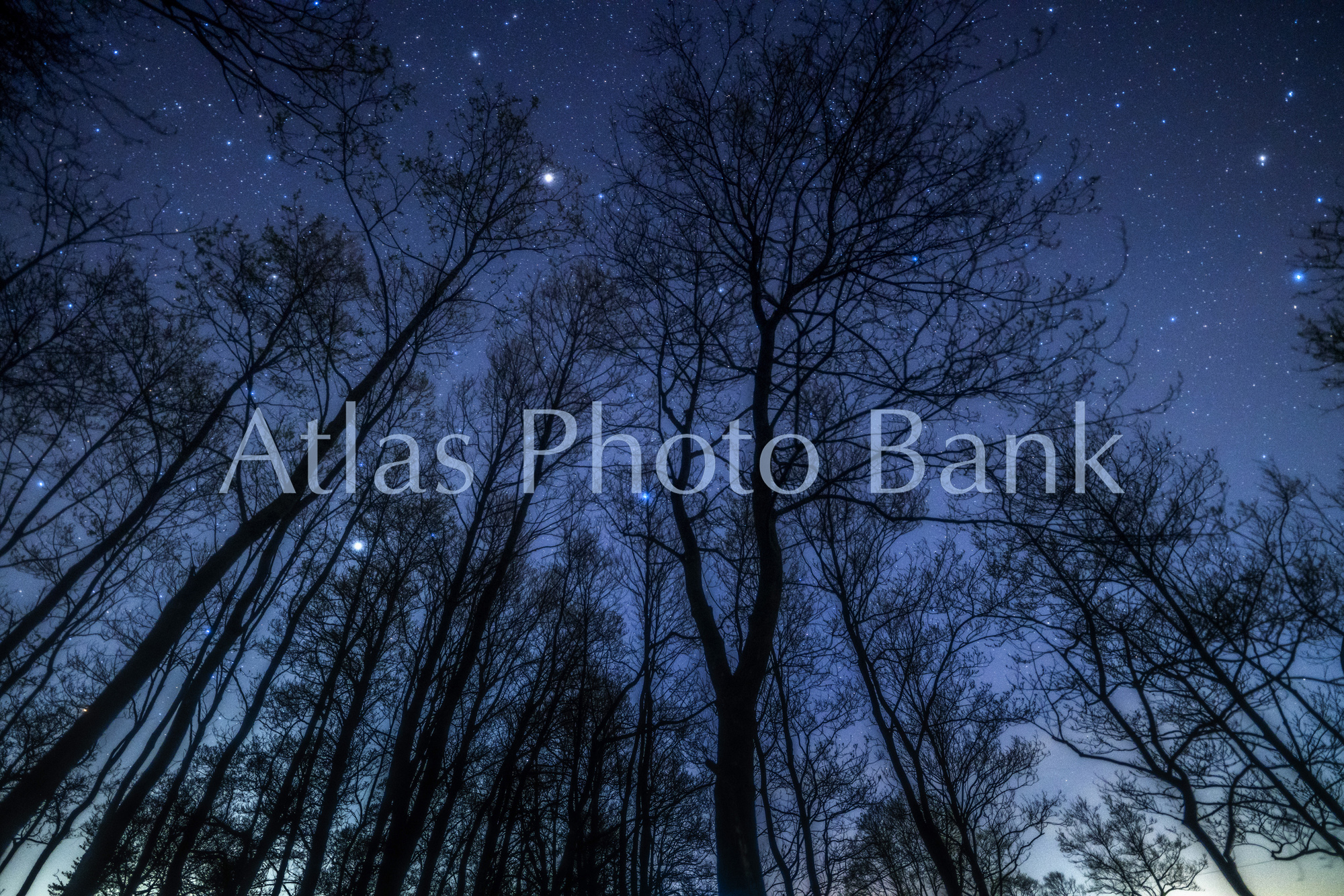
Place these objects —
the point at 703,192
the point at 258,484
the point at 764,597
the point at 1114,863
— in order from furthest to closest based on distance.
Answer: the point at 1114,863, the point at 258,484, the point at 703,192, the point at 764,597

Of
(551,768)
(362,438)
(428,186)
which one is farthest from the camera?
(362,438)

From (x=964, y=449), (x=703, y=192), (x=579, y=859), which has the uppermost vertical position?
(x=703, y=192)

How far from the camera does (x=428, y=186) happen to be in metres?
7.16

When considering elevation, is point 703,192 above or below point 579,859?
above

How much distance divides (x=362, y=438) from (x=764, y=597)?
6.82 metres

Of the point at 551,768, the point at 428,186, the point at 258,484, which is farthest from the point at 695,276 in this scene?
the point at 258,484

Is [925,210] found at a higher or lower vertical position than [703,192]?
lower

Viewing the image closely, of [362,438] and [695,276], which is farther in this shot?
[362,438]

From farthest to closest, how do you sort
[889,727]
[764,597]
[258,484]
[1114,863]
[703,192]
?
[1114,863] < [889,727] < [258,484] < [703,192] < [764,597]

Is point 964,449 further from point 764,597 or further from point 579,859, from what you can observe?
point 579,859

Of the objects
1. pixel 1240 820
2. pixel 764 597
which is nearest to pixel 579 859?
pixel 764 597

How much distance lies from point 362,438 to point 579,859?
7.63 m

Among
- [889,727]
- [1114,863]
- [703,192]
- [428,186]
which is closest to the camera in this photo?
[703,192]

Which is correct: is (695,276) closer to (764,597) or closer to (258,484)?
(764,597)
